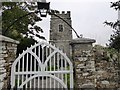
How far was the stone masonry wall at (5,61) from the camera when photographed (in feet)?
11.0

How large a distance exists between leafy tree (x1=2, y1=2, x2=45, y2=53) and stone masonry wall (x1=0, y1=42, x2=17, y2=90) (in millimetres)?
5568

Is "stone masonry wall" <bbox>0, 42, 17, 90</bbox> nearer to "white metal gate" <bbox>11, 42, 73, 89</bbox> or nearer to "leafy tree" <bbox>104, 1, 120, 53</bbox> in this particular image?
"white metal gate" <bbox>11, 42, 73, 89</bbox>

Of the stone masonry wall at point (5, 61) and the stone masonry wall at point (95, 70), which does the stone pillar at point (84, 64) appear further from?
the stone masonry wall at point (5, 61)

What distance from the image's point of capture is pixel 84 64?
11.3 ft

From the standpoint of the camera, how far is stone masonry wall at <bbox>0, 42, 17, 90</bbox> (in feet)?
11.0

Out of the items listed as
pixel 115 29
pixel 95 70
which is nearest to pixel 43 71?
pixel 95 70

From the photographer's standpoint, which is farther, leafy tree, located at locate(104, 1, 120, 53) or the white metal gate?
leafy tree, located at locate(104, 1, 120, 53)

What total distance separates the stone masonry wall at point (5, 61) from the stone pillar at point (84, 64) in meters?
1.19

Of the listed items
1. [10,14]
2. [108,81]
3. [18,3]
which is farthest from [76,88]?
[18,3]

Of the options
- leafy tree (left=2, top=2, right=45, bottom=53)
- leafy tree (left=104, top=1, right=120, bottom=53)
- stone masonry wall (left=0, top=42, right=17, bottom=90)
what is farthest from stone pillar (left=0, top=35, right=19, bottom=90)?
leafy tree (left=2, top=2, right=45, bottom=53)

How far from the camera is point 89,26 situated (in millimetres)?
12617

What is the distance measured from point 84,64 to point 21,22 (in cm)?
809

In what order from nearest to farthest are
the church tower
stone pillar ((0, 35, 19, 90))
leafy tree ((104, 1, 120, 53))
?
stone pillar ((0, 35, 19, 90)) → leafy tree ((104, 1, 120, 53)) → the church tower

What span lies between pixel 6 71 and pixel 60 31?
17402mm
